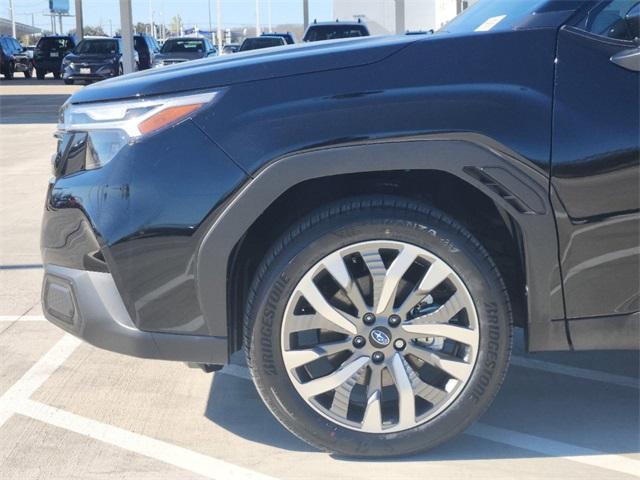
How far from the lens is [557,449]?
3852mm

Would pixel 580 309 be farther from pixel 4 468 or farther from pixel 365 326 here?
pixel 4 468

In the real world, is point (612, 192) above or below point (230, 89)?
below

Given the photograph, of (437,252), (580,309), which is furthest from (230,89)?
(580,309)

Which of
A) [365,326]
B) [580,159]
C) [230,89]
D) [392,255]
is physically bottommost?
[365,326]

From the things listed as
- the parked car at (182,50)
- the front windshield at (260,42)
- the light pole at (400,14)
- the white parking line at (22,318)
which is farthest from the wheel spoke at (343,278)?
the parked car at (182,50)

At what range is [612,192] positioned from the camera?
350cm

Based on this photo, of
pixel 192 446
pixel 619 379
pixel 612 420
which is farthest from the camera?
pixel 619 379

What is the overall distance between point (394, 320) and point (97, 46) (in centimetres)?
3129

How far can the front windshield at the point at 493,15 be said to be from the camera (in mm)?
3775

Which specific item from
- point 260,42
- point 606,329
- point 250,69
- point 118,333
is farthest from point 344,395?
point 260,42

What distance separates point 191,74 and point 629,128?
1.54 metres

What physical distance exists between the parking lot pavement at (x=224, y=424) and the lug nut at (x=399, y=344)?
0.44 m

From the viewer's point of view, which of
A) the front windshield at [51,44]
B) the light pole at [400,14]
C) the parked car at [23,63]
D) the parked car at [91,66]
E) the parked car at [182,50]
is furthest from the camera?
the parked car at [23,63]

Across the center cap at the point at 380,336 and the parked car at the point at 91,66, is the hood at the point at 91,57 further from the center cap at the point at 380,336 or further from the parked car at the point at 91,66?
the center cap at the point at 380,336
